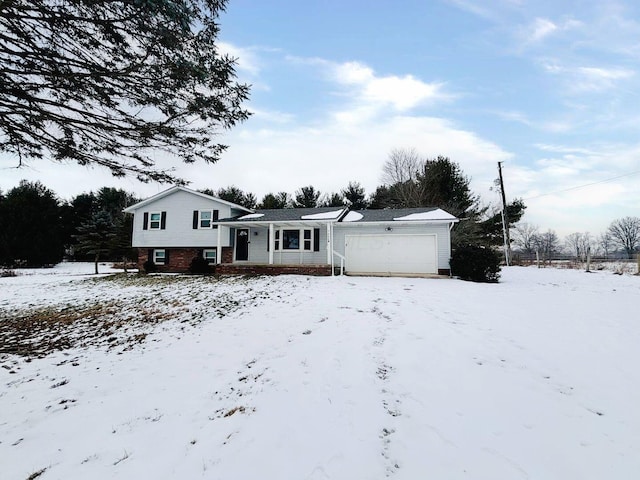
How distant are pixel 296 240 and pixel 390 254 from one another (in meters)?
5.23

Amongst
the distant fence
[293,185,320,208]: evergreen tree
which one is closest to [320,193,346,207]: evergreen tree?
[293,185,320,208]: evergreen tree

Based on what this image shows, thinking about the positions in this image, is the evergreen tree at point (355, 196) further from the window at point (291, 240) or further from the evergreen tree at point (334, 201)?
the window at point (291, 240)

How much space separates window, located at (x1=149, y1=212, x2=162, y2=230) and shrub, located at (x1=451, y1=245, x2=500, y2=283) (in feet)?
56.0

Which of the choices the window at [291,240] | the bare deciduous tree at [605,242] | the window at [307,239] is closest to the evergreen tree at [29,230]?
the window at [291,240]

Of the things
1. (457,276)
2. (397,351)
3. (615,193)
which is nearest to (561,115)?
(457,276)

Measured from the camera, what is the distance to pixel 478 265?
478 inches

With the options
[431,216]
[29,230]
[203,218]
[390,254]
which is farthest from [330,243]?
[29,230]

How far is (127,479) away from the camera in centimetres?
211

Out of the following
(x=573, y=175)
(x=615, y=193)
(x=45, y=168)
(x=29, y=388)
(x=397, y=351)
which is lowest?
(x=29, y=388)

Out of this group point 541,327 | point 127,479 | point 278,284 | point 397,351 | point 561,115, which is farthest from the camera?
point 561,115

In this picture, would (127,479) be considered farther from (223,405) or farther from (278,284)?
(278,284)

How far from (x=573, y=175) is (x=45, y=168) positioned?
29.4 metres

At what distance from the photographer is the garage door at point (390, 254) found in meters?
14.4

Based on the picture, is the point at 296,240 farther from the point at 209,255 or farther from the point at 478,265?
the point at 478,265
